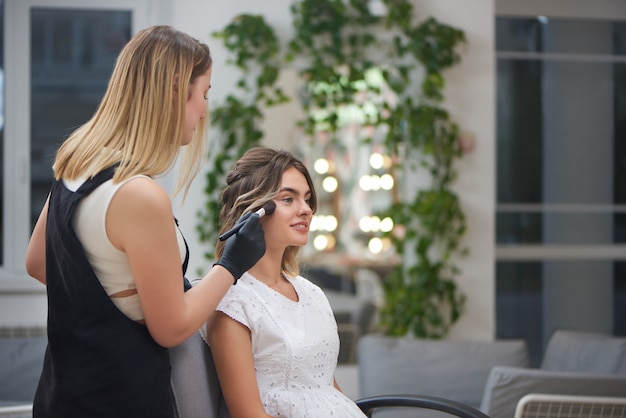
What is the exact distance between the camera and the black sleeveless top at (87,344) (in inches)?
57.0

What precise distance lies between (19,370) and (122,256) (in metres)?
1.87

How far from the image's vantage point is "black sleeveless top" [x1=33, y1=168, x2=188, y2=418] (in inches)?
57.0

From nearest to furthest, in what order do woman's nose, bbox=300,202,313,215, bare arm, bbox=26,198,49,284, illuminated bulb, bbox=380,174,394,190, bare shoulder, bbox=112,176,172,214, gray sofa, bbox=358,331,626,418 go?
bare shoulder, bbox=112,176,172,214 < bare arm, bbox=26,198,49,284 < woman's nose, bbox=300,202,313,215 < gray sofa, bbox=358,331,626,418 < illuminated bulb, bbox=380,174,394,190

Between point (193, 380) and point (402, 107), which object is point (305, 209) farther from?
point (402, 107)

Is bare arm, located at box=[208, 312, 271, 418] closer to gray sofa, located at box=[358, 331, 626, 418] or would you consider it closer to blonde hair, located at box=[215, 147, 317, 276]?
blonde hair, located at box=[215, 147, 317, 276]

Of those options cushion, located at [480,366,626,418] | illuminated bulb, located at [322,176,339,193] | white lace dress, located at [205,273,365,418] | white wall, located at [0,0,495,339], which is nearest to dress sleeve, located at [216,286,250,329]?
white lace dress, located at [205,273,365,418]

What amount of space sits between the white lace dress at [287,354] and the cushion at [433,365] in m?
1.44

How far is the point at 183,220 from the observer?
420 centimetres

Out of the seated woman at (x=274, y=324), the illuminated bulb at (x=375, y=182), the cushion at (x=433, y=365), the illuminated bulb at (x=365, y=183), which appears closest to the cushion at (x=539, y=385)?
the seated woman at (x=274, y=324)

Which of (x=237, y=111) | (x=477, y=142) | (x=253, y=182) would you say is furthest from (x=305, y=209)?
(x=477, y=142)

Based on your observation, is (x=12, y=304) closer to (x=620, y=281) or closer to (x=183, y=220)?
(x=183, y=220)

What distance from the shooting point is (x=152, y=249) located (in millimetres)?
1430

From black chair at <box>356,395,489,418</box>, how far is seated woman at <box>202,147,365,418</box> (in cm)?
12

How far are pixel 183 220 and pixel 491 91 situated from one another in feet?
5.79
